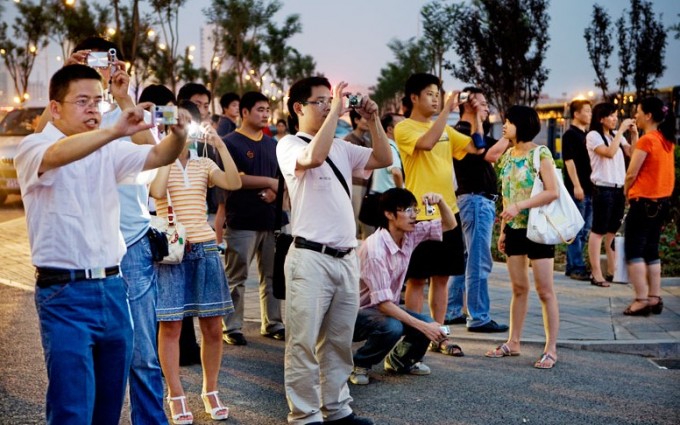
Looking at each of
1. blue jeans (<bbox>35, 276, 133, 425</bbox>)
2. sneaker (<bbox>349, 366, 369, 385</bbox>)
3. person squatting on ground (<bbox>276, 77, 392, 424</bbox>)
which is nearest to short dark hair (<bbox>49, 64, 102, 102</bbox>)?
blue jeans (<bbox>35, 276, 133, 425</bbox>)

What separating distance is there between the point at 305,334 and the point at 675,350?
3.72 meters

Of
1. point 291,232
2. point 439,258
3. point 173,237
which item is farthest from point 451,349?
point 173,237

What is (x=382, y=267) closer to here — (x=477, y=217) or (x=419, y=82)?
(x=419, y=82)

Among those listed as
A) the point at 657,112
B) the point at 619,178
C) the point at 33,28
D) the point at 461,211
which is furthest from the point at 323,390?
the point at 33,28

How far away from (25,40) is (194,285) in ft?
167

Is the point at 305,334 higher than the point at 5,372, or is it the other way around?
the point at 305,334

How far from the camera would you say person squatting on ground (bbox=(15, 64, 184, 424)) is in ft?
11.6

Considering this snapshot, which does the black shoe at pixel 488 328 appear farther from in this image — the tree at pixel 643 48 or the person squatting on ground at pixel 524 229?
the tree at pixel 643 48

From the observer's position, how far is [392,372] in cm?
→ 665

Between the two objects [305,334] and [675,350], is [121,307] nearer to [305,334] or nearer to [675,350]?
[305,334]

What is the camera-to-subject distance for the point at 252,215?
773cm

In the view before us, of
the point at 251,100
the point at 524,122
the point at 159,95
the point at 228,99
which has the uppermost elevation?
the point at 228,99

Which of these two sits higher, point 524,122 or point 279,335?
point 524,122

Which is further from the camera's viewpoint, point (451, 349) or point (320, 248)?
point (451, 349)
